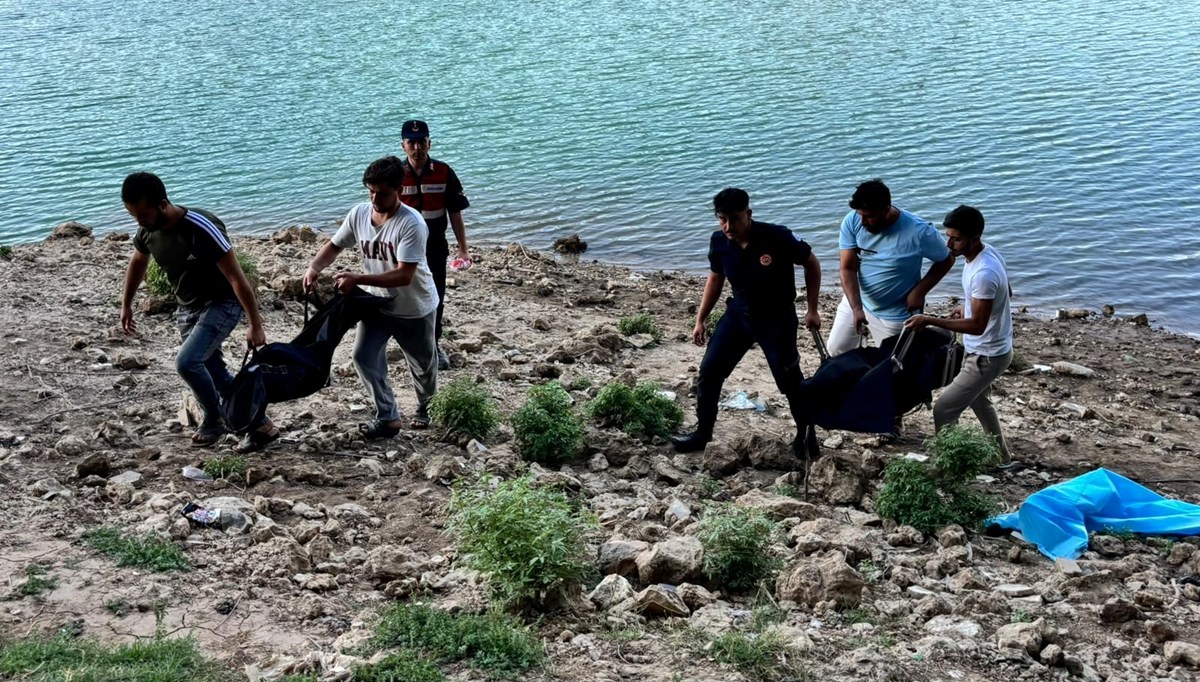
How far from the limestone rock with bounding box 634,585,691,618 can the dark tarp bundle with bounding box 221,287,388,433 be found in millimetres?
3262

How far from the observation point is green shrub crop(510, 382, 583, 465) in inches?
328

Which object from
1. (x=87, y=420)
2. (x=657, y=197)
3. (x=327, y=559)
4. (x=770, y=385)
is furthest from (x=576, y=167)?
(x=327, y=559)

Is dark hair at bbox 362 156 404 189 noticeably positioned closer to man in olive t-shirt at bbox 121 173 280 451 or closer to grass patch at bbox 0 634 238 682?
man in olive t-shirt at bbox 121 173 280 451

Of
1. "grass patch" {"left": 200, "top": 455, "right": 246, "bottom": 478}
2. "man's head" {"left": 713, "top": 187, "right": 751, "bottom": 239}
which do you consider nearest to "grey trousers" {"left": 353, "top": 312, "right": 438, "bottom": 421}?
"grass patch" {"left": 200, "top": 455, "right": 246, "bottom": 478}

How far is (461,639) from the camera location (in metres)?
5.40

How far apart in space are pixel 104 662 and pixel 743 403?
6046 mm

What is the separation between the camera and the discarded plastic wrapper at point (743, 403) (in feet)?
32.7

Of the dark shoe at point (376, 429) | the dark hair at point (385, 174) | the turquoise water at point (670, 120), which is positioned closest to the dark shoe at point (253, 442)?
the dark shoe at point (376, 429)

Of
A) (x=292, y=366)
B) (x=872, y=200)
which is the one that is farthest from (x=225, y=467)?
(x=872, y=200)

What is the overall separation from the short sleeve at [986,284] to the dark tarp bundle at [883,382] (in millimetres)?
504

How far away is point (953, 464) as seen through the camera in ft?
23.8

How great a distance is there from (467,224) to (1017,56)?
1371 cm

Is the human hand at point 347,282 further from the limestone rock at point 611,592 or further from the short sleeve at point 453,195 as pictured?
the limestone rock at point 611,592

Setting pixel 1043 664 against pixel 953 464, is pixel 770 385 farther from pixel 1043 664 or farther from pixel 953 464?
pixel 1043 664
